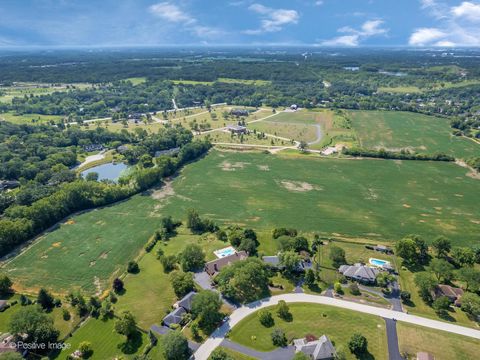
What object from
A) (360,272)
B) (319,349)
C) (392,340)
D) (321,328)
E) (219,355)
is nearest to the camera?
(219,355)

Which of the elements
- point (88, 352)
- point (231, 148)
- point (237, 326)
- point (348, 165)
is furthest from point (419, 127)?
point (88, 352)

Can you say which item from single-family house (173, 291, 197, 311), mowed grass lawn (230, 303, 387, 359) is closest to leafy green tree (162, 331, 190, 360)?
mowed grass lawn (230, 303, 387, 359)

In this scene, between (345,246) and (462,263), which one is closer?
(462,263)

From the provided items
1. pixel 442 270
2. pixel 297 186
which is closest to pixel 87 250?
pixel 297 186

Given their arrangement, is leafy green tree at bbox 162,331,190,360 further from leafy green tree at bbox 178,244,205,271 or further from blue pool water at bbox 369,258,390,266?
blue pool water at bbox 369,258,390,266

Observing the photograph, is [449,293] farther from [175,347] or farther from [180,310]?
[175,347]

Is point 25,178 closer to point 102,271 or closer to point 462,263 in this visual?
point 102,271
